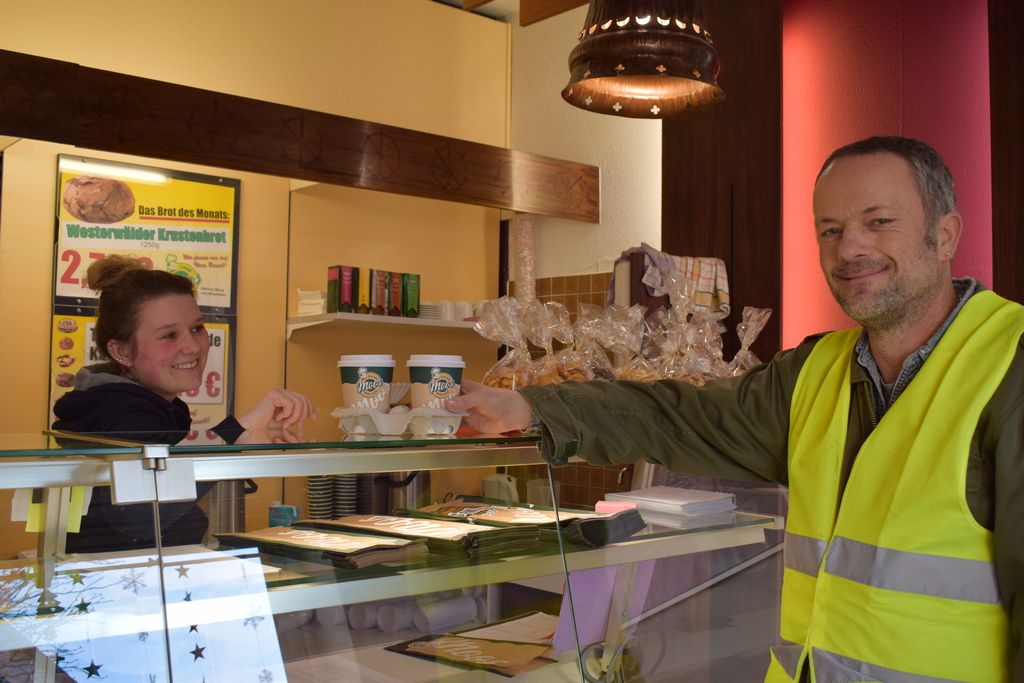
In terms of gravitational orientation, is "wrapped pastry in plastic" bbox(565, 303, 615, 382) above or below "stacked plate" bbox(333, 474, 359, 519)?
above

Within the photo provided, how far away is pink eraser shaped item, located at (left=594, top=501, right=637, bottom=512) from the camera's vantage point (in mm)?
1683

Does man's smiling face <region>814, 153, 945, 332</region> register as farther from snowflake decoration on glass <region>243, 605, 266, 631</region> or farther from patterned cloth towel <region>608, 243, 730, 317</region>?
patterned cloth towel <region>608, 243, 730, 317</region>

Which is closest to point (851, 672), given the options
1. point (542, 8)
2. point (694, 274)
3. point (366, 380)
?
point (366, 380)

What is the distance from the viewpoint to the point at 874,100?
3971 millimetres

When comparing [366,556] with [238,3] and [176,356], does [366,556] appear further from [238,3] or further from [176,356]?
[238,3]

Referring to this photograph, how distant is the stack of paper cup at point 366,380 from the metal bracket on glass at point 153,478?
1.16 ft

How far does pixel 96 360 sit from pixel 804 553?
368 cm

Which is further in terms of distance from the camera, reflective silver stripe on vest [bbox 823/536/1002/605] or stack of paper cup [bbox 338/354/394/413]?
stack of paper cup [bbox 338/354/394/413]

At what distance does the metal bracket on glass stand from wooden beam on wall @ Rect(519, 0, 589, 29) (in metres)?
2.92

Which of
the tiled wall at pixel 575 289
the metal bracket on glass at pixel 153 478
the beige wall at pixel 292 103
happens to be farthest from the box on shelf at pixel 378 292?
the metal bracket on glass at pixel 153 478

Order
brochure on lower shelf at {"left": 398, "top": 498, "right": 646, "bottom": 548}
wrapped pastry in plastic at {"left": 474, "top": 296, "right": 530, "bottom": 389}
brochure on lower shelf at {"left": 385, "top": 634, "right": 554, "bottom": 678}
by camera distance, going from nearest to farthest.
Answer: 1. brochure on lower shelf at {"left": 385, "top": 634, "right": 554, "bottom": 678}
2. brochure on lower shelf at {"left": 398, "top": 498, "right": 646, "bottom": 548}
3. wrapped pastry in plastic at {"left": 474, "top": 296, "right": 530, "bottom": 389}

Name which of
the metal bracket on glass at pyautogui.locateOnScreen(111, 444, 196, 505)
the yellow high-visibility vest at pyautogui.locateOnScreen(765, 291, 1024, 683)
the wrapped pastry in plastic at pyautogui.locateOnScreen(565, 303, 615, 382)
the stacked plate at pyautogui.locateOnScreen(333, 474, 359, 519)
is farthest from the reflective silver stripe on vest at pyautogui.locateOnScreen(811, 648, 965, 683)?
the metal bracket on glass at pyautogui.locateOnScreen(111, 444, 196, 505)

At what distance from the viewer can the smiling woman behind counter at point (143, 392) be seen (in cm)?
115

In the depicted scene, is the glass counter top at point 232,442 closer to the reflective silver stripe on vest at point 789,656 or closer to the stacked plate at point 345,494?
the stacked plate at point 345,494
